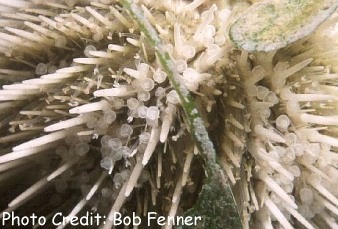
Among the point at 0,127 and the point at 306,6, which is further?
the point at 0,127

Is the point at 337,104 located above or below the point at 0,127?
below

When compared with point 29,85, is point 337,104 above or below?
below

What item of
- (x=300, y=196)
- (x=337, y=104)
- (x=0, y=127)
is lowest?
(x=300, y=196)

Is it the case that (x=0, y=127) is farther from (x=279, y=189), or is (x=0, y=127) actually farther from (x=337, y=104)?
(x=337, y=104)

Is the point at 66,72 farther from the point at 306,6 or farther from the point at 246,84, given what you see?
the point at 306,6

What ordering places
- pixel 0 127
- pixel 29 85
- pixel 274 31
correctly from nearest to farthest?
1. pixel 274 31
2. pixel 29 85
3. pixel 0 127

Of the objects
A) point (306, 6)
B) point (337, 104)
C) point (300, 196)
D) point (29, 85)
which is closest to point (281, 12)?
point (306, 6)

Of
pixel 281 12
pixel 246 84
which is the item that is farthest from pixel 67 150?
pixel 281 12

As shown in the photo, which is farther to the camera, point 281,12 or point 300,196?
point 300,196

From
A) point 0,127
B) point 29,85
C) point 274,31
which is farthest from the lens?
point 0,127
